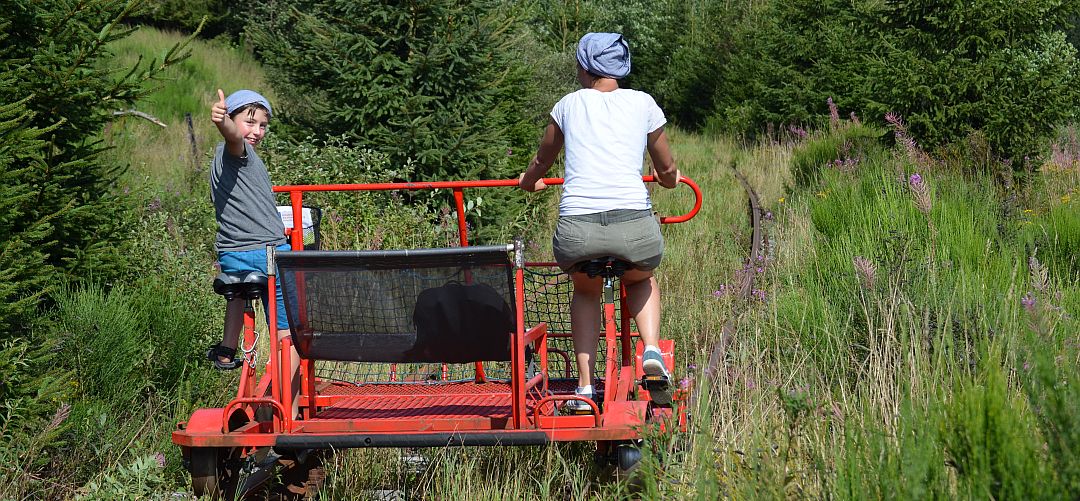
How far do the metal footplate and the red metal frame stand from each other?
0.13ft

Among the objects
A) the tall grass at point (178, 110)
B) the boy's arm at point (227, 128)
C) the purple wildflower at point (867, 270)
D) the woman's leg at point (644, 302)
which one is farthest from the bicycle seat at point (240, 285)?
the tall grass at point (178, 110)

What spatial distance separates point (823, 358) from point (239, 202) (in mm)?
3018

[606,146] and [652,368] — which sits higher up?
[606,146]

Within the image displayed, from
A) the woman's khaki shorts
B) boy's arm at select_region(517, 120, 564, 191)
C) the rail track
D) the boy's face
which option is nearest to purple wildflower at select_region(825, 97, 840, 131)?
the rail track

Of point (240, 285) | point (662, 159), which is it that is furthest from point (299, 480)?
point (662, 159)

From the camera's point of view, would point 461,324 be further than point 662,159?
No

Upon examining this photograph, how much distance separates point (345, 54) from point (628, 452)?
8.08 m

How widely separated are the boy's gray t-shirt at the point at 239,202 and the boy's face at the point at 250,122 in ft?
0.18

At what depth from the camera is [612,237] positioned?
4816 mm

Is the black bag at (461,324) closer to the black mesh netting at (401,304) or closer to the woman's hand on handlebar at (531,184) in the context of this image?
the black mesh netting at (401,304)

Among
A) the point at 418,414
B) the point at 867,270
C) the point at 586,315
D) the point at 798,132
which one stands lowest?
the point at 418,414

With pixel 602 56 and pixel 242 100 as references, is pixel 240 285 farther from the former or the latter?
pixel 602 56

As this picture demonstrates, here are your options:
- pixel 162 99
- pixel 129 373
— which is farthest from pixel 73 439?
pixel 162 99

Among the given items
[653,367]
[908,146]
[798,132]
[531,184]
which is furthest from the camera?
[798,132]
